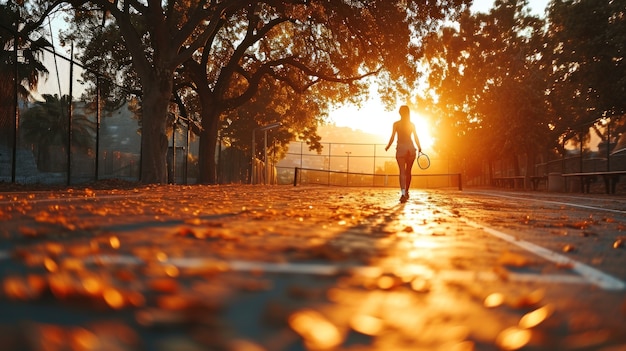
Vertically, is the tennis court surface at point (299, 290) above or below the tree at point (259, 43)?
below

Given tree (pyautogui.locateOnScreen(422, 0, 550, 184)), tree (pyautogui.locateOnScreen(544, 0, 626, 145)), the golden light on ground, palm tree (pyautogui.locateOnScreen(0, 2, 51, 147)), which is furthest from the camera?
tree (pyautogui.locateOnScreen(422, 0, 550, 184))

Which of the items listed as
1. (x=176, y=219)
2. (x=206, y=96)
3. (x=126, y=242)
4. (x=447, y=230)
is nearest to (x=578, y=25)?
(x=206, y=96)

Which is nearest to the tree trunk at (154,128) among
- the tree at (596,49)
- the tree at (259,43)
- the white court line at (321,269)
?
the tree at (259,43)

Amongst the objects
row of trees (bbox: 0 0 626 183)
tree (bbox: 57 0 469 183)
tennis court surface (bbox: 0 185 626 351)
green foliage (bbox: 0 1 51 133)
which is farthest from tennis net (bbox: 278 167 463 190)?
tennis court surface (bbox: 0 185 626 351)

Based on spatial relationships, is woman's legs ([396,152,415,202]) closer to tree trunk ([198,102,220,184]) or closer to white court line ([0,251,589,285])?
white court line ([0,251,589,285])

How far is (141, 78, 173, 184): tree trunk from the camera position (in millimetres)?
17969

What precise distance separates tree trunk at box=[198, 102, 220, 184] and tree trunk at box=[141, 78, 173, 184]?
24.0 feet

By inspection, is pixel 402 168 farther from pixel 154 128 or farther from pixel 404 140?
pixel 154 128

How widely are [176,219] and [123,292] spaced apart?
3.68 m

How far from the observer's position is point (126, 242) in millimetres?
4168

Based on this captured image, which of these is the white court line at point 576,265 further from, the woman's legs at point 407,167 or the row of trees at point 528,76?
the row of trees at point 528,76

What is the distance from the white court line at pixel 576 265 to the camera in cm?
316

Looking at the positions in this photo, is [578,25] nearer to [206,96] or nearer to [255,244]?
[206,96]

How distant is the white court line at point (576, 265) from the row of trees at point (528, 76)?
53.4 ft
